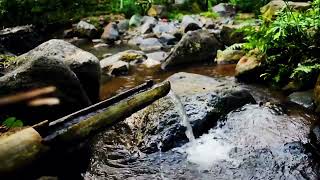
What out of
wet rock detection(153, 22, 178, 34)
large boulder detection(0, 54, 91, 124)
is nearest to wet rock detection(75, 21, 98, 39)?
wet rock detection(153, 22, 178, 34)

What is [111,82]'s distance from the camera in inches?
347

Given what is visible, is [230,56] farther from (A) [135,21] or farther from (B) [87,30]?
(A) [135,21]

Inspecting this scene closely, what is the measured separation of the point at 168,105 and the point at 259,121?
1.45 metres

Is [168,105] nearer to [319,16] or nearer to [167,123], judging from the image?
[167,123]

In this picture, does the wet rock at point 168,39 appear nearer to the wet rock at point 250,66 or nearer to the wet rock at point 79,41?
the wet rock at point 79,41

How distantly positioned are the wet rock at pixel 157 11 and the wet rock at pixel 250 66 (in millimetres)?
11432

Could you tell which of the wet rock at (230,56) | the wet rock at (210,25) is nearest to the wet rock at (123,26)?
the wet rock at (210,25)

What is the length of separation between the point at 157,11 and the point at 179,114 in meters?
14.5

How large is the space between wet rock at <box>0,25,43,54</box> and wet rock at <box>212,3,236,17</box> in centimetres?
949

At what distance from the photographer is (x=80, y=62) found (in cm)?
614


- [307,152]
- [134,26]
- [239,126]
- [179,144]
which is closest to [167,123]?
[179,144]

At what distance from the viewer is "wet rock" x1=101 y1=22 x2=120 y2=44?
15062mm

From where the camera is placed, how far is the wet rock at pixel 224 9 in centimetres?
1889

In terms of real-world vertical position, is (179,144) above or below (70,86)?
below
